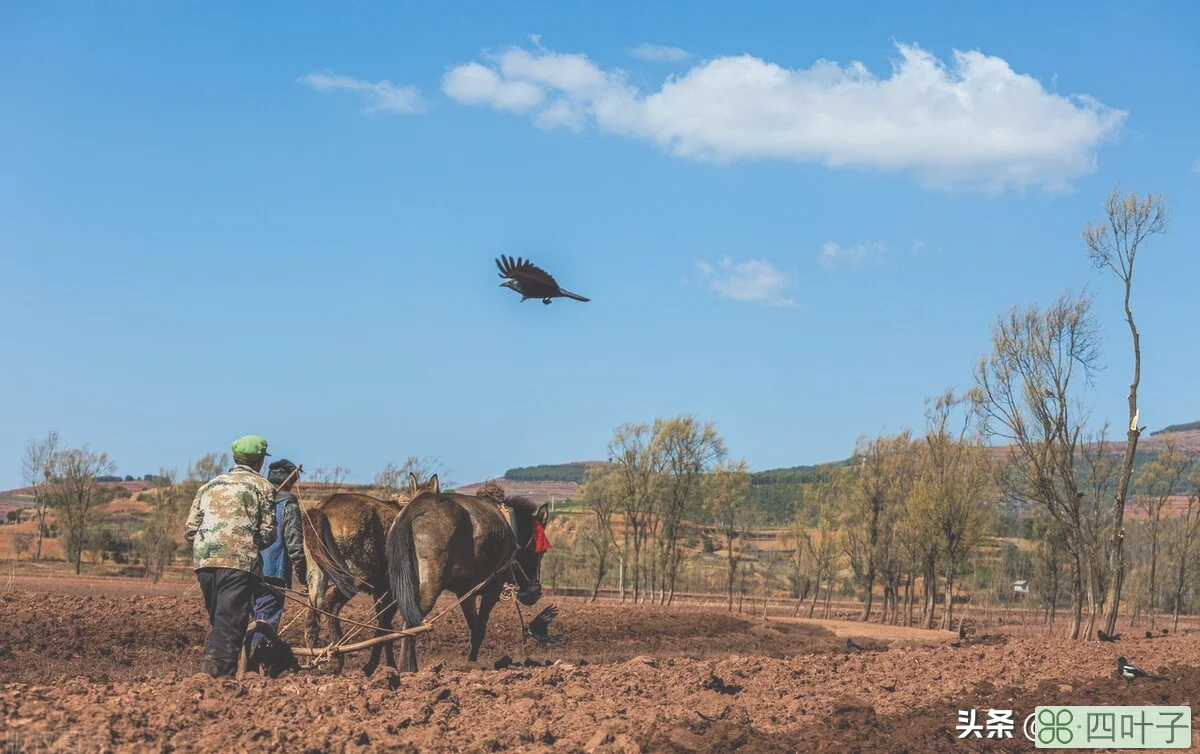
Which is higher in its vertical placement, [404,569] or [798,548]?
[404,569]

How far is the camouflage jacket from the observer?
7840 millimetres

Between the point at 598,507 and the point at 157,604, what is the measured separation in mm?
32223

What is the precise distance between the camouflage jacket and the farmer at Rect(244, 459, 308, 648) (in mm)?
177

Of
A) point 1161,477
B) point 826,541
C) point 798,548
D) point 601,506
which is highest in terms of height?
point 1161,477

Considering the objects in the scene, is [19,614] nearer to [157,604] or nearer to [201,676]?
[157,604]

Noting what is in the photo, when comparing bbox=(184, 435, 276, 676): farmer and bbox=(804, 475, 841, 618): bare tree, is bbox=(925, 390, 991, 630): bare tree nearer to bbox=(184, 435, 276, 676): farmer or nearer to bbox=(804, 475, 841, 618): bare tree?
bbox=(804, 475, 841, 618): bare tree

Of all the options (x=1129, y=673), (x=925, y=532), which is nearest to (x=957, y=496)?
(x=925, y=532)

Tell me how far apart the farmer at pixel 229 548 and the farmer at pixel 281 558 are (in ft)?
0.58

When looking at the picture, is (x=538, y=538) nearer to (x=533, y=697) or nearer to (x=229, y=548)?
(x=533, y=697)

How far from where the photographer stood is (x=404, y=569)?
34.9 ft

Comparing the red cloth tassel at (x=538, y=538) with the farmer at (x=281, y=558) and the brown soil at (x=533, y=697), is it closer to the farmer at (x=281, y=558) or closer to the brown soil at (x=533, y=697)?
the brown soil at (x=533, y=697)

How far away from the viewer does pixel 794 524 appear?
56.8 metres

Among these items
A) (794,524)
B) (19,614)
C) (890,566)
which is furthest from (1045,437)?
(794,524)

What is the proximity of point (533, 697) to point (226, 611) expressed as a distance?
91.8 inches
